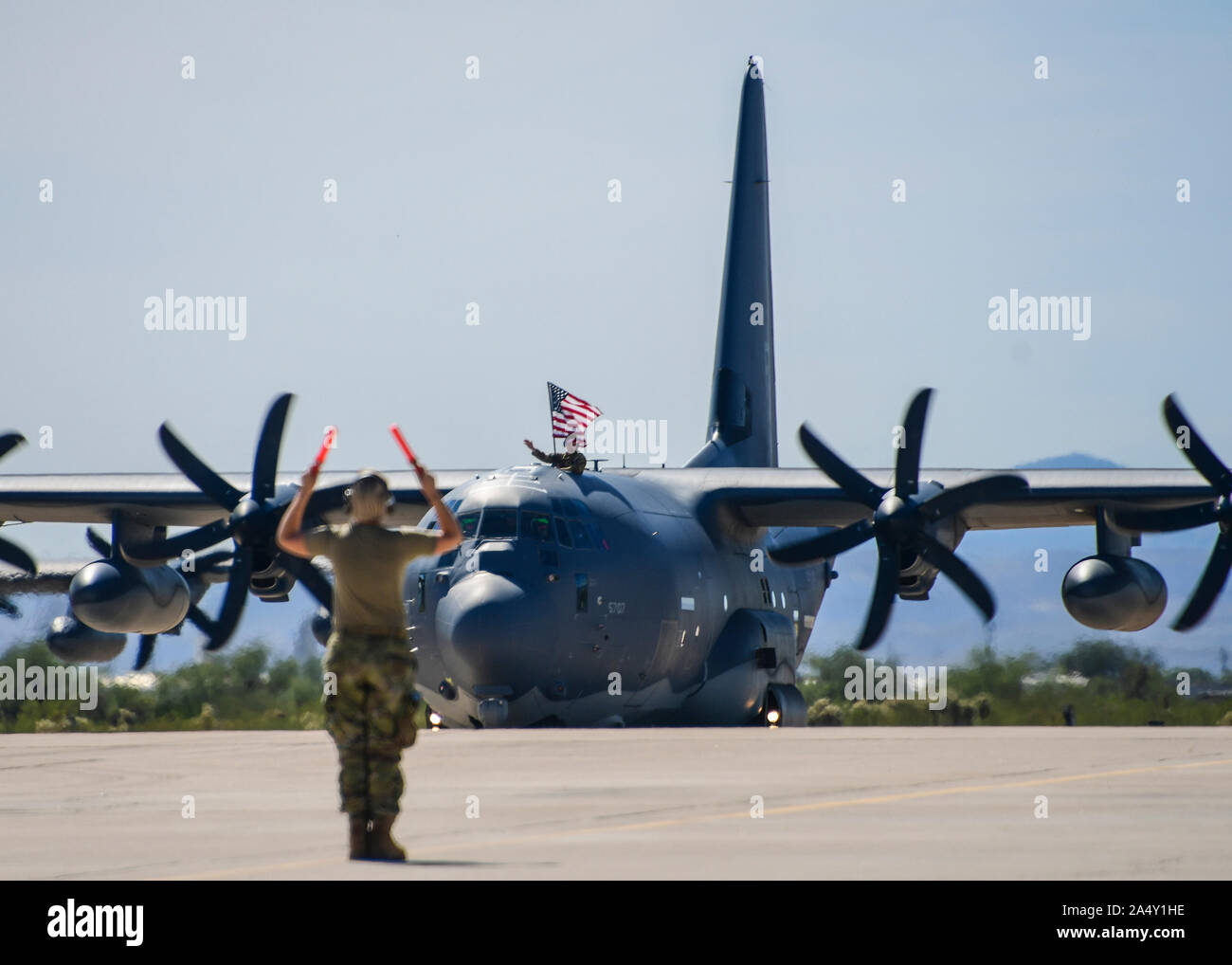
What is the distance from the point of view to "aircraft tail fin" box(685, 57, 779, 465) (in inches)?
1467

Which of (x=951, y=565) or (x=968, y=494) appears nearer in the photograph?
(x=951, y=565)

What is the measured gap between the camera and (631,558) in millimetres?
27359

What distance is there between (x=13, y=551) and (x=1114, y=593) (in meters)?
16.9

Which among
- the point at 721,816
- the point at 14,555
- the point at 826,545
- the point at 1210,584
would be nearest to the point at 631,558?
the point at 826,545

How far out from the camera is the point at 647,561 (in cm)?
2769

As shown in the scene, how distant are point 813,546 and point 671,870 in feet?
64.1

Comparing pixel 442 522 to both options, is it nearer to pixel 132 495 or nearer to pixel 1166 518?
pixel 1166 518

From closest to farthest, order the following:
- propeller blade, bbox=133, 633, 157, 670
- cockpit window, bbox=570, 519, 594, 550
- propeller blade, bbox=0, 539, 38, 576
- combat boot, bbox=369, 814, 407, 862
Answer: combat boot, bbox=369, 814, 407, 862 < cockpit window, bbox=570, 519, 594, 550 < propeller blade, bbox=0, 539, 38, 576 < propeller blade, bbox=133, 633, 157, 670

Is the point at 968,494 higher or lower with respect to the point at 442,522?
higher

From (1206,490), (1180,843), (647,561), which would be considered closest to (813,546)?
(647,561)

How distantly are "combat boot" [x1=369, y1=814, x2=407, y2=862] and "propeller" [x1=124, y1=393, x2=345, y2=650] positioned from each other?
17573 mm

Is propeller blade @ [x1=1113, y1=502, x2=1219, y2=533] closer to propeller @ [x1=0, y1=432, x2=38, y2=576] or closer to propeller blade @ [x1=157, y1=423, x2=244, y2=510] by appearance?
propeller blade @ [x1=157, y1=423, x2=244, y2=510]

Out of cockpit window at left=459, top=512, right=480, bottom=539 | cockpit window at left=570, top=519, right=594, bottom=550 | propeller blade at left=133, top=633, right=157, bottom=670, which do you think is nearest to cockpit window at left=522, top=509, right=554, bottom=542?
cockpit window at left=570, top=519, right=594, bottom=550
